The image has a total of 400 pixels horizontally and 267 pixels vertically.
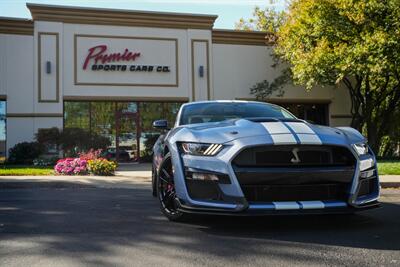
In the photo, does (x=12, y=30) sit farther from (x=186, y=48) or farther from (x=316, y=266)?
(x=316, y=266)

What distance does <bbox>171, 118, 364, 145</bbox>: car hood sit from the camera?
15.1ft

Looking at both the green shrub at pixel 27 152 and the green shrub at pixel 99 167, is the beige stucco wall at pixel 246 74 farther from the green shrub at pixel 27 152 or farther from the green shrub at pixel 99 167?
the green shrub at pixel 99 167

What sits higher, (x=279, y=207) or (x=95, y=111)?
(x=95, y=111)

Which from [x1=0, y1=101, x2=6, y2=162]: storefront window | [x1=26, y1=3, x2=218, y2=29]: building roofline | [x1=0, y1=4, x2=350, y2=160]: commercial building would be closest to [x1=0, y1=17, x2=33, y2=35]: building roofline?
[x1=0, y1=4, x2=350, y2=160]: commercial building

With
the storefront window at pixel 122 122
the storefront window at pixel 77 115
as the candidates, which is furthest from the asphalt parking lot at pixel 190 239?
the storefront window at pixel 122 122

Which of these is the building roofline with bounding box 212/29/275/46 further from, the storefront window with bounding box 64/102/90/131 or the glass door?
the storefront window with bounding box 64/102/90/131

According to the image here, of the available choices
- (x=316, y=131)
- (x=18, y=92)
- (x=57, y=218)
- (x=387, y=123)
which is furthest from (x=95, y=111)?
(x=316, y=131)

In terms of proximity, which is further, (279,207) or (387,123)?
(387,123)

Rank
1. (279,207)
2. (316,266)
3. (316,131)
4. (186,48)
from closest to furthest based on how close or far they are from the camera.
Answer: (316,266), (279,207), (316,131), (186,48)

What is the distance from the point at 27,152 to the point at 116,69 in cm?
517

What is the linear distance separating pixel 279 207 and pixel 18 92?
58.2ft

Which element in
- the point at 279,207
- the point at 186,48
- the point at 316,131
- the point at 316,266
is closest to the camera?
the point at 316,266

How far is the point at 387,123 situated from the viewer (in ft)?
77.4

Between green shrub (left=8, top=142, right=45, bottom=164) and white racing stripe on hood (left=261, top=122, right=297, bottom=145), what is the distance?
604 inches
